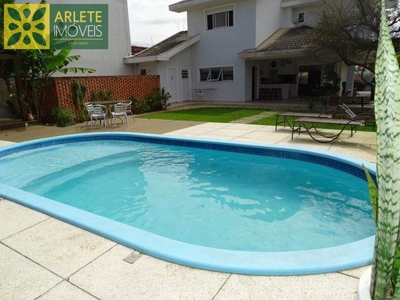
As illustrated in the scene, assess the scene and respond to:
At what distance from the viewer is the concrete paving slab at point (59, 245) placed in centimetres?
293

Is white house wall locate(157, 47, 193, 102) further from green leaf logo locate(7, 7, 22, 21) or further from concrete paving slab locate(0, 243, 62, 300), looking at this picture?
concrete paving slab locate(0, 243, 62, 300)

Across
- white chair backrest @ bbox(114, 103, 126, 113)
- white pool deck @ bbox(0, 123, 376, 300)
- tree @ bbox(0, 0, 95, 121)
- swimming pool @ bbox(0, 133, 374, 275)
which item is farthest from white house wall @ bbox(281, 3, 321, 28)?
white pool deck @ bbox(0, 123, 376, 300)

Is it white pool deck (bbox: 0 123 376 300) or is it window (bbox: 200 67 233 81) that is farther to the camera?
window (bbox: 200 67 233 81)

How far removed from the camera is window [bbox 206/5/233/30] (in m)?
18.9

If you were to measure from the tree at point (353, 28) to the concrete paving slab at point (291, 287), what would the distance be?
1237 cm

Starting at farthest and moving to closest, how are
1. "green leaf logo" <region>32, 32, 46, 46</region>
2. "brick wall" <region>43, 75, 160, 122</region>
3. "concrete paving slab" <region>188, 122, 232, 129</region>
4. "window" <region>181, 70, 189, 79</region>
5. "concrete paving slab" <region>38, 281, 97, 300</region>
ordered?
"window" <region>181, 70, 189, 79</region>, "brick wall" <region>43, 75, 160, 122</region>, "green leaf logo" <region>32, 32, 46, 46</region>, "concrete paving slab" <region>188, 122, 232, 129</region>, "concrete paving slab" <region>38, 281, 97, 300</region>

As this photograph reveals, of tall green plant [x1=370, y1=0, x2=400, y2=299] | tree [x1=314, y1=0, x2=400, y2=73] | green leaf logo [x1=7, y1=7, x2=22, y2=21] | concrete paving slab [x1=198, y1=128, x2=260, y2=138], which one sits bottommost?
concrete paving slab [x1=198, y1=128, x2=260, y2=138]

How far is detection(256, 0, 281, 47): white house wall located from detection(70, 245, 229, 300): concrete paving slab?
58.0 feet

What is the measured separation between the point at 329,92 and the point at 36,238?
18.7 meters

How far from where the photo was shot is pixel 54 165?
787 centimetres

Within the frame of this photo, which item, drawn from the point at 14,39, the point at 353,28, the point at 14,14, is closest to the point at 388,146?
the point at 353,28

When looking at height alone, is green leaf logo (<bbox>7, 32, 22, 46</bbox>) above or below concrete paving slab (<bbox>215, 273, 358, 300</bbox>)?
above

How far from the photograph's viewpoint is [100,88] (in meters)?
14.3

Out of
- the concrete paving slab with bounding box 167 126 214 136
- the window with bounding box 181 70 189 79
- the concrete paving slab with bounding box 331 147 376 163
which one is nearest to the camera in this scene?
the concrete paving slab with bounding box 331 147 376 163
